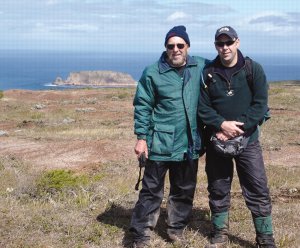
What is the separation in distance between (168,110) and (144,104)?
10.5 inches

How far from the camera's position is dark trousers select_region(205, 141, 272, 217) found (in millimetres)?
5016

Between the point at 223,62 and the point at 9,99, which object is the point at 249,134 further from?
the point at 9,99

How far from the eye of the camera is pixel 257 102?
15.9ft

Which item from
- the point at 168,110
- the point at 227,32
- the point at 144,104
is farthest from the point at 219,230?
the point at 227,32

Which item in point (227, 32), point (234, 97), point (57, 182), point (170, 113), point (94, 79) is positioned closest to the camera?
point (227, 32)

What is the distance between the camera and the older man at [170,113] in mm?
4926

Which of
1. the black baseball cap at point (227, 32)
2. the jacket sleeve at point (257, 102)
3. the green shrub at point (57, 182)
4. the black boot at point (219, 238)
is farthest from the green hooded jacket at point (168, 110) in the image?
the green shrub at point (57, 182)

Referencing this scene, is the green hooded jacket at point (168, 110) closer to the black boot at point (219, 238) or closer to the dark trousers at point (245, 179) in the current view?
the dark trousers at point (245, 179)

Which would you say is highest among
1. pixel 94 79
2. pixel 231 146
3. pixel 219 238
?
pixel 231 146

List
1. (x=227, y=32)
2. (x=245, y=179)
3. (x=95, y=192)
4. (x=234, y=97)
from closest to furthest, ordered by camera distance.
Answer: (x=227, y=32), (x=234, y=97), (x=245, y=179), (x=95, y=192)

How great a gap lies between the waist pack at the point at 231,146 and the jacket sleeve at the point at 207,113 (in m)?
0.16

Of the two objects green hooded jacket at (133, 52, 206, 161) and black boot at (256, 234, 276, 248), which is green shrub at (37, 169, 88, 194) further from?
black boot at (256, 234, 276, 248)

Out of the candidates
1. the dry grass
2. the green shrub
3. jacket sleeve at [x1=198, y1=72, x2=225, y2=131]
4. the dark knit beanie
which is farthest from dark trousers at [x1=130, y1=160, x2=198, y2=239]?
the green shrub

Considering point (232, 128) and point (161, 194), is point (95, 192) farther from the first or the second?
→ point (232, 128)
